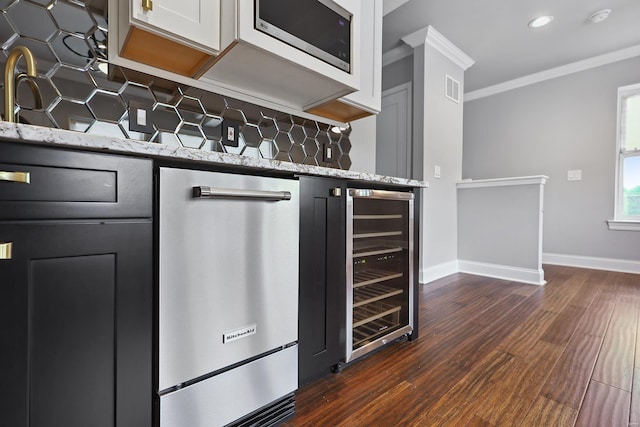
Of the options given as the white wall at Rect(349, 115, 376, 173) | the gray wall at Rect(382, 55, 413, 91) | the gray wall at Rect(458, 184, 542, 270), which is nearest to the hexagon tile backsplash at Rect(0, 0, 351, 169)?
the white wall at Rect(349, 115, 376, 173)

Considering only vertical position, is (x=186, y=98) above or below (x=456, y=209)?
above

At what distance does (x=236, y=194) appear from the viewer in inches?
35.1

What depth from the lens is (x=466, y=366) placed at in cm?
140

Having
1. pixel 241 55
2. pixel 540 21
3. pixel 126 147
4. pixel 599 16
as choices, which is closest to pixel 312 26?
pixel 241 55

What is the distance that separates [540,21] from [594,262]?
2960mm

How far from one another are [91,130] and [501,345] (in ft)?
7.32

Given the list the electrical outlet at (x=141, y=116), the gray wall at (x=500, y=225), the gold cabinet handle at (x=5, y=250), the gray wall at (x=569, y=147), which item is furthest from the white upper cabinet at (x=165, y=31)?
the gray wall at (x=569, y=147)

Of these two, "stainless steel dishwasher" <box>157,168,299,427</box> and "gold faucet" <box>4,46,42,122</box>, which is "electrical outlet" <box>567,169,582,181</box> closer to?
"stainless steel dishwasher" <box>157,168,299,427</box>

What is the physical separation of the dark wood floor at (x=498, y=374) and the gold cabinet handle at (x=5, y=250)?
956mm

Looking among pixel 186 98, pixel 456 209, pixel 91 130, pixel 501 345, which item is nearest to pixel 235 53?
pixel 186 98

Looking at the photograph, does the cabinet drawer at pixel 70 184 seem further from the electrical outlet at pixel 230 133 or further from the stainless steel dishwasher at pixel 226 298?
the electrical outlet at pixel 230 133

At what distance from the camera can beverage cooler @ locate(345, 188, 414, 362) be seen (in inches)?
55.3

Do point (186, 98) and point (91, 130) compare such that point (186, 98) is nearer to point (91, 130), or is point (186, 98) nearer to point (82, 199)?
point (91, 130)

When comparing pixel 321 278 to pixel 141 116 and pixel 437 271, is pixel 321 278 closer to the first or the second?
→ pixel 141 116
